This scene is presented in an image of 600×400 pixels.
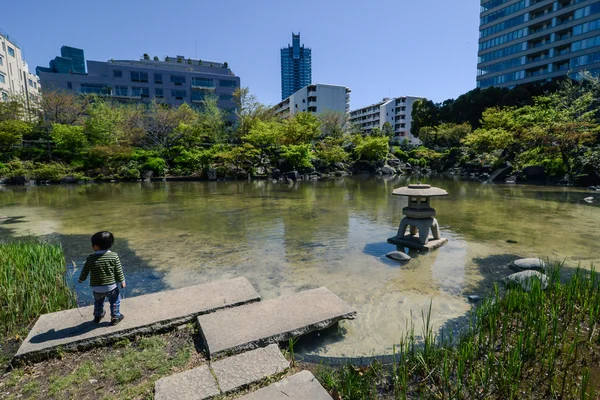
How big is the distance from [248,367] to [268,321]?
32.4 inches

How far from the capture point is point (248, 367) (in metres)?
3.11

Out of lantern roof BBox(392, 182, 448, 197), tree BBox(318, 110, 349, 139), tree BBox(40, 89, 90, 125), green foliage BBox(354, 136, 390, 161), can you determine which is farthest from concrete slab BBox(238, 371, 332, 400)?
tree BBox(318, 110, 349, 139)

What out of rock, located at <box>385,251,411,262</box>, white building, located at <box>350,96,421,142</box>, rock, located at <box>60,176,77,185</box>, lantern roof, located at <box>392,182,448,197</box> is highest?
white building, located at <box>350,96,421,142</box>

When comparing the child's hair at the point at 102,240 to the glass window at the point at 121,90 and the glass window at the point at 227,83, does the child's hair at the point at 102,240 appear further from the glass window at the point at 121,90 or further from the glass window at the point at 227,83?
the glass window at the point at 227,83

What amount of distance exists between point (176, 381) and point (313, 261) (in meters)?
4.53

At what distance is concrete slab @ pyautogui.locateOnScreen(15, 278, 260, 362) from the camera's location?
11.4 ft

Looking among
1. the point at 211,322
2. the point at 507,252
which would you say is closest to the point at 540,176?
the point at 507,252

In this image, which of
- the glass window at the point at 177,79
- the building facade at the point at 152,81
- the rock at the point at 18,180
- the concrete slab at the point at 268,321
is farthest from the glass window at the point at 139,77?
the concrete slab at the point at 268,321

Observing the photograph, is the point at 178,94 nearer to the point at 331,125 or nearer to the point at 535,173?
the point at 331,125

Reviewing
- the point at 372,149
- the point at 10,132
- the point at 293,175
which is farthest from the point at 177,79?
the point at 372,149

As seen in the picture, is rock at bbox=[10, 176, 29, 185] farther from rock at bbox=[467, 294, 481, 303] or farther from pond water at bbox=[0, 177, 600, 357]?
rock at bbox=[467, 294, 481, 303]

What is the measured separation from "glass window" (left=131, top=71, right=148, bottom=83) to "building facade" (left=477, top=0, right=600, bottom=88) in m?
59.6

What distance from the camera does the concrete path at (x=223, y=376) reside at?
2.76 meters

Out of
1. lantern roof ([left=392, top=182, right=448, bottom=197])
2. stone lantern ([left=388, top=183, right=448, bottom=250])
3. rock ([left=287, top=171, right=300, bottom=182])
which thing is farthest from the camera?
rock ([left=287, top=171, right=300, bottom=182])
